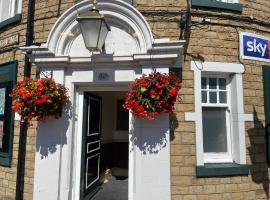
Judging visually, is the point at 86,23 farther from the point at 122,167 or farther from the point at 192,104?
the point at 122,167

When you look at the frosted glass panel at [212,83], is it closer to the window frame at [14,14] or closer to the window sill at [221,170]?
the window sill at [221,170]

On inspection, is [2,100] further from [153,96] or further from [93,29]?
[153,96]

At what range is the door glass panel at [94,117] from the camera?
5.87 m

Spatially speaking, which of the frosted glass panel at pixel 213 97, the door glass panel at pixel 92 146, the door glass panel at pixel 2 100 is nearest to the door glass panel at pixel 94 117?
the door glass panel at pixel 92 146

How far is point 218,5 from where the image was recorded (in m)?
5.35

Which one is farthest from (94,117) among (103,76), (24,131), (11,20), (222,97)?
(11,20)

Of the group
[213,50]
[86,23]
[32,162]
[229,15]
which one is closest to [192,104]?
[213,50]

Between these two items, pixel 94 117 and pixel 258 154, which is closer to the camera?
pixel 258 154

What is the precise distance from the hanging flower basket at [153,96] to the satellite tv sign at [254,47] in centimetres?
195

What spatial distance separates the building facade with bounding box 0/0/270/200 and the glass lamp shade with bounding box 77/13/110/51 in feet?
1.45

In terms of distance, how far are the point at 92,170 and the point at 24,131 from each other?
1726 millimetres

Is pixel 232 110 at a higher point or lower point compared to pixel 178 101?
lower

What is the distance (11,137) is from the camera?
5781 mm

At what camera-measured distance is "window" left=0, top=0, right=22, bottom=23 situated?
262 inches
